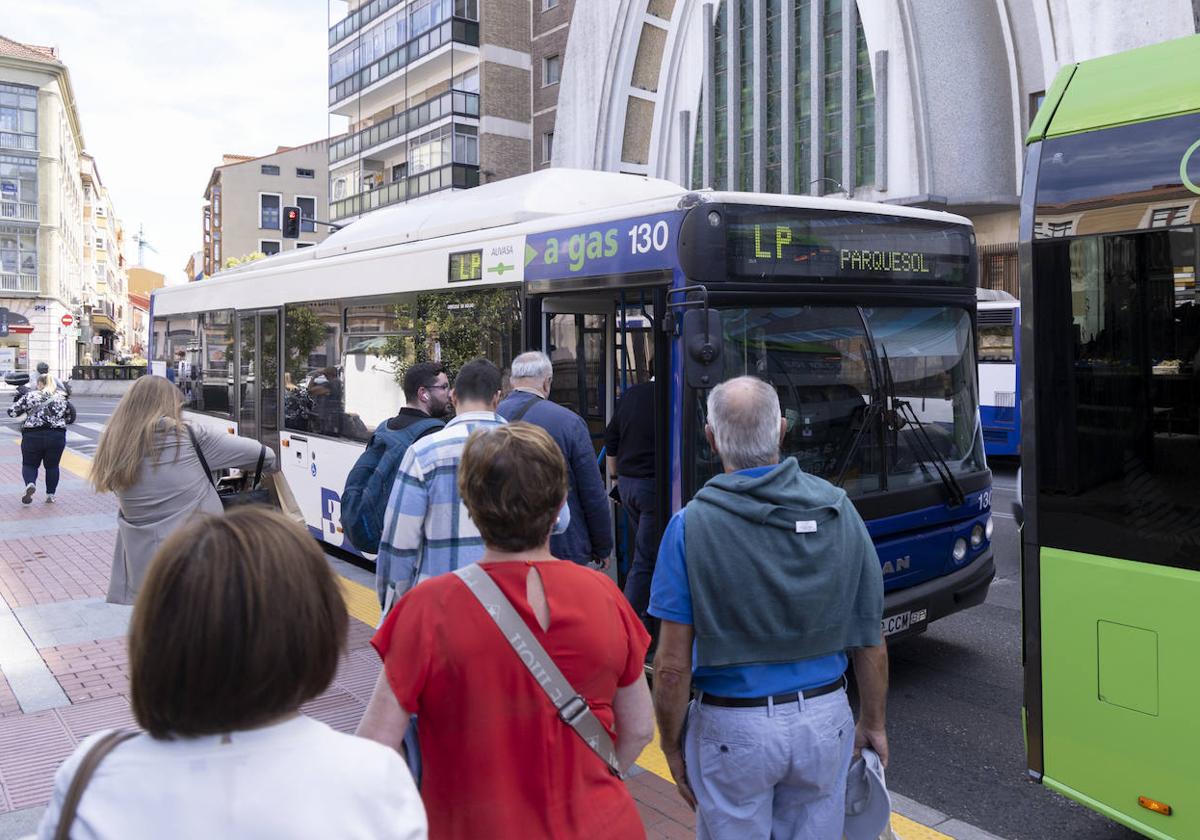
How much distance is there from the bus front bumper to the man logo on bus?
2599mm

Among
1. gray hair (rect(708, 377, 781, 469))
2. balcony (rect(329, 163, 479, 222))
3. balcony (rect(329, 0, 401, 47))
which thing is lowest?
gray hair (rect(708, 377, 781, 469))

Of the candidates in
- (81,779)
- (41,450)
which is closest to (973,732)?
(81,779)

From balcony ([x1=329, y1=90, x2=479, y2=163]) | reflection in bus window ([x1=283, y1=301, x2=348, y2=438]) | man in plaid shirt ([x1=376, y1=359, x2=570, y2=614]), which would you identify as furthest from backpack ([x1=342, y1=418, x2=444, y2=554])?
balcony ([x1=329, y1=90, x2=479, y2=163])

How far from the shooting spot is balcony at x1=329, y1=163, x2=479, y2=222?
3988cm

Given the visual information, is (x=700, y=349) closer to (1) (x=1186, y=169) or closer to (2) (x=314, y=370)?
(1) (x=1186, y=169)

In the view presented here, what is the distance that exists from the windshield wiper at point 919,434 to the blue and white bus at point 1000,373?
1229 centimetres

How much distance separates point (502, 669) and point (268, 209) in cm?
7877

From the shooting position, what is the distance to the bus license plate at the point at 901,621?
17.6 ft

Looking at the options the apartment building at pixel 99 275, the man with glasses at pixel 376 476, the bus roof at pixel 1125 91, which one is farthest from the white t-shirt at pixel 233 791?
the apartment building at pixel 99 275

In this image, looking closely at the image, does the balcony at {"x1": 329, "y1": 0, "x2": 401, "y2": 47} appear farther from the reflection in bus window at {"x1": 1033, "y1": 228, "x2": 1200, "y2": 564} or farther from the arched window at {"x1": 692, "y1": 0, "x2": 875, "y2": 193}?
the reflection in bus window at {"x1": 1033, "y1": 228, "x2": 1200, "y2": 564}

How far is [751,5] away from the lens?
29.6 m

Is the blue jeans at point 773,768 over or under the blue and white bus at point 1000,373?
under

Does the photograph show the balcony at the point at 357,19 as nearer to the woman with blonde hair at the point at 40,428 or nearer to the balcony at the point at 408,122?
the balcony at the point at 408,122

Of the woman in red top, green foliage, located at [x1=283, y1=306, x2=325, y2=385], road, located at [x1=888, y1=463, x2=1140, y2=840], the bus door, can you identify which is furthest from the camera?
the bus door
